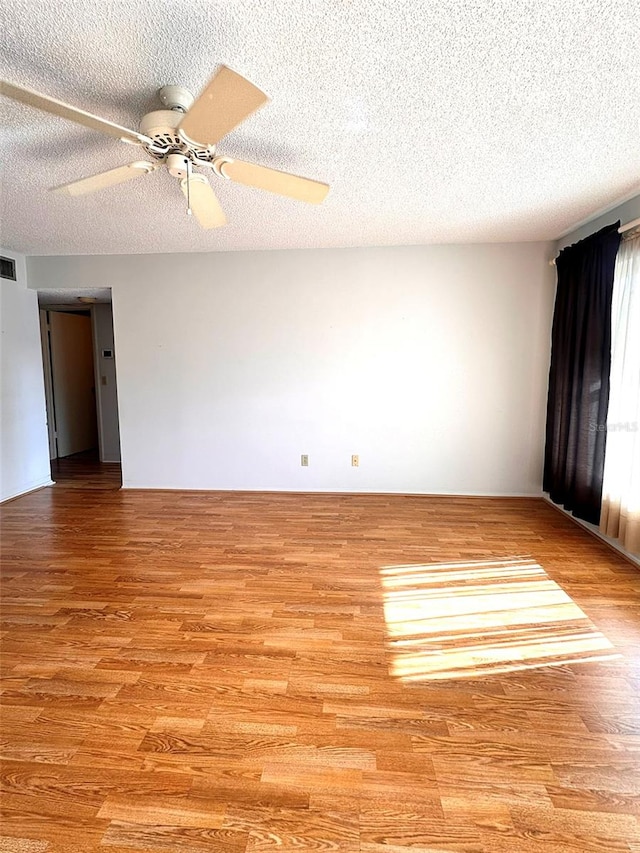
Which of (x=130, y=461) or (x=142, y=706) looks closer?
(x=142, y=706)

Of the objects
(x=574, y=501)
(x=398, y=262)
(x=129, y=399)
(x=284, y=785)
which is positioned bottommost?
(x=284, y=785)

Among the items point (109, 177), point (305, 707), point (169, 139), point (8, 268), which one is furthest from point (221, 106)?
point (8, 268)

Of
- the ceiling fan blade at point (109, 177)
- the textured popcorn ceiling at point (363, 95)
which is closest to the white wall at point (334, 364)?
the textured popcorn ceiling at point (363, 95)

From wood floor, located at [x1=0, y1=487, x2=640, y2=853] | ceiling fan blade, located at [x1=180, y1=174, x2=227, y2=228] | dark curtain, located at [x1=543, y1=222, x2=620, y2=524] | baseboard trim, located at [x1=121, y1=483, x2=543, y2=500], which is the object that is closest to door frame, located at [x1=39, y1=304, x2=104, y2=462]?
baseboard trim, located at [x1=121, y1=483, x2=543, y2=500]

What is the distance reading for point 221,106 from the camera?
1.53 metres

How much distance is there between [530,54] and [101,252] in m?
4.23

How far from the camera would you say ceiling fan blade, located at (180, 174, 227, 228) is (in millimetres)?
2193

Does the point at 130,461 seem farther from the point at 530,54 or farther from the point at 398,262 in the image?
A: the point at 530,54

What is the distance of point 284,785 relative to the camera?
1.42 m

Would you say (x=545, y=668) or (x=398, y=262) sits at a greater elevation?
(x=398, y=262)

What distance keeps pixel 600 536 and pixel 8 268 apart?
6005 mm

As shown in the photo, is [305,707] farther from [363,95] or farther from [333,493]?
[333,493]

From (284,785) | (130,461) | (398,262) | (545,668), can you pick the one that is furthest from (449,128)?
(130,461)

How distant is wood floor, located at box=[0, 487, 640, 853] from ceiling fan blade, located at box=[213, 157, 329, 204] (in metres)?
2.23
